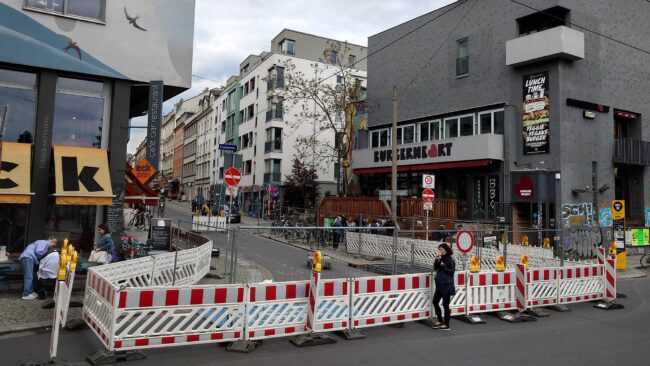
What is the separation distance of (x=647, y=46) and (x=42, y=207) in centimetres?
3073

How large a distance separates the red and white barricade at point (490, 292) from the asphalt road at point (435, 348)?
59 centimetres

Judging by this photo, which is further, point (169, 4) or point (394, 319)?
point (169, 4)

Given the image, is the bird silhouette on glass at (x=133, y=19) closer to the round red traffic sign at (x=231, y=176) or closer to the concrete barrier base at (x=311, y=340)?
the round red traffic sign at (x=231, y=176)

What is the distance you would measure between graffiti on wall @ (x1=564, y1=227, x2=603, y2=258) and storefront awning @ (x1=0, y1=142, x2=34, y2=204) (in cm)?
2041

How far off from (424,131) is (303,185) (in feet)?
42.9

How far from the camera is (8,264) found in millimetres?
10594

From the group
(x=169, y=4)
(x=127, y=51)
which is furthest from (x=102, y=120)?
(x=169, y=4)

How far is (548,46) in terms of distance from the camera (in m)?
21.8

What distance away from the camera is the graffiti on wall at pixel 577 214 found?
2197 centimetres

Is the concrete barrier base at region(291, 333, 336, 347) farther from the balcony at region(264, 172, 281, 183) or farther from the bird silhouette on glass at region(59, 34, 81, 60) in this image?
the balcony at region(264, 172, 281, 183)

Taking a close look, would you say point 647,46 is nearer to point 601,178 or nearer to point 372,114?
point 601,178

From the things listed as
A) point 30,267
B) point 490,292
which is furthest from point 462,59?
point 30,267

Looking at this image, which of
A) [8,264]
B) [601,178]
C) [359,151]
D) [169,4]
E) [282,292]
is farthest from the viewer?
[359,151]

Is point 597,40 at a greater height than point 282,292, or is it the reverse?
point 597,40
